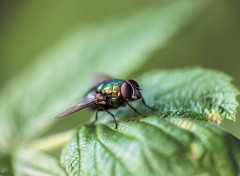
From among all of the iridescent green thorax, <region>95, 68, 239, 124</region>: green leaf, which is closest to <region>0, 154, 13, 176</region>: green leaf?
<region>95, 68, 239, 124</region>: green leaf

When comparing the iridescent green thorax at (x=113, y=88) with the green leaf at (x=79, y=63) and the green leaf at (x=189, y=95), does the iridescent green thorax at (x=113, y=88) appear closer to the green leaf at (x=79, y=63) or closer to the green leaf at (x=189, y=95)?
the green leaf at (x=189, y=95)

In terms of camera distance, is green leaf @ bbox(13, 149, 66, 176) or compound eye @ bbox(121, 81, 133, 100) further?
compound eye @ bbox(121, 81, 133, 100)

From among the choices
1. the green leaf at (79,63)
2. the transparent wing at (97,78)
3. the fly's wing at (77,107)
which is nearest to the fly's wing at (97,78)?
the transparent wing at (97,78)

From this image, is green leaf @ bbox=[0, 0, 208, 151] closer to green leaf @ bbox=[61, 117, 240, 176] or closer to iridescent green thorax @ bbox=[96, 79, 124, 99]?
iridescent green thorax @ bbox=[96, 79, 124, 99]

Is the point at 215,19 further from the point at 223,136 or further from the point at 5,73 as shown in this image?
the point at 223,136

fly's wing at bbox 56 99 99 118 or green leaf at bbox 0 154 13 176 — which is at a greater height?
fly's wing at bbox 56 99 99 118

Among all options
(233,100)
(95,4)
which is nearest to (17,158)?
(233,100)

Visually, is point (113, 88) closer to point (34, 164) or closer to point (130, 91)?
point (130, 91)
